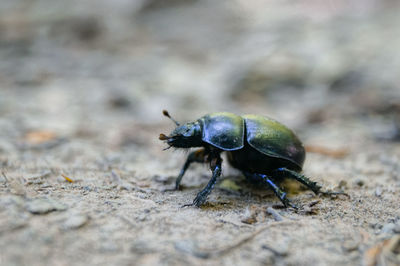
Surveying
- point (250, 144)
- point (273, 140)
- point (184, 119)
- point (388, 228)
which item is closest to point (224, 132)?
point (250, 144)

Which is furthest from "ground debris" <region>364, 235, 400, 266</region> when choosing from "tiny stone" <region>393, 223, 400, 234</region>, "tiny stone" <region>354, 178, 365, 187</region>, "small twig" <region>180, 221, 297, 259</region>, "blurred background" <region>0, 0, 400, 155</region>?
"blurred background" <region>0, 0, 400, 155</region>

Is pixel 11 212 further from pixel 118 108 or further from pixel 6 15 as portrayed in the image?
pixel 6 15

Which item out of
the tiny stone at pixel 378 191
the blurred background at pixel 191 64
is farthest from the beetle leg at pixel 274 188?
the blurred background at pixel 191 64

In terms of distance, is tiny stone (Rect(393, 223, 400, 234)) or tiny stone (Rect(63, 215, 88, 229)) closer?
tiny stone (Rect(63, 215, 88, 229))

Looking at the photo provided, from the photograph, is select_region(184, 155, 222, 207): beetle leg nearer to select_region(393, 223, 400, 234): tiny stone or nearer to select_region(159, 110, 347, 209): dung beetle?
select_region(159, 110, 347, 209): dung beetle

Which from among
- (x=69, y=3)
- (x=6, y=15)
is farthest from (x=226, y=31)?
(x=6, y=15)

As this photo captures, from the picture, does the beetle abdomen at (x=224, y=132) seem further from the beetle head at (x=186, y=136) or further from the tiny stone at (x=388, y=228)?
the tiny stone at (x=388, y=228)

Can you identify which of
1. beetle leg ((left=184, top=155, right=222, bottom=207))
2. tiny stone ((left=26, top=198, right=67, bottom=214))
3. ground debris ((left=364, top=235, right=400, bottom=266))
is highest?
tiny stone ((left=26, top=198, right=67, bottom=214))

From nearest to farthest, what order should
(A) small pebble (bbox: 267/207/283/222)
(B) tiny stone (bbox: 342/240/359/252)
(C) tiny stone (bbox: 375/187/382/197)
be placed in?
1. (B) tiny stone (bbox: 342/240/359/252)
2. (A) small pebble (bbox: 267/207/283/222)
3. (C) tiny stone (bbox: 375/187/382/197)

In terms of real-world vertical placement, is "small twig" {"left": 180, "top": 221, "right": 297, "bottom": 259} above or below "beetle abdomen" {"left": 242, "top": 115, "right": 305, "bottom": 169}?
below
